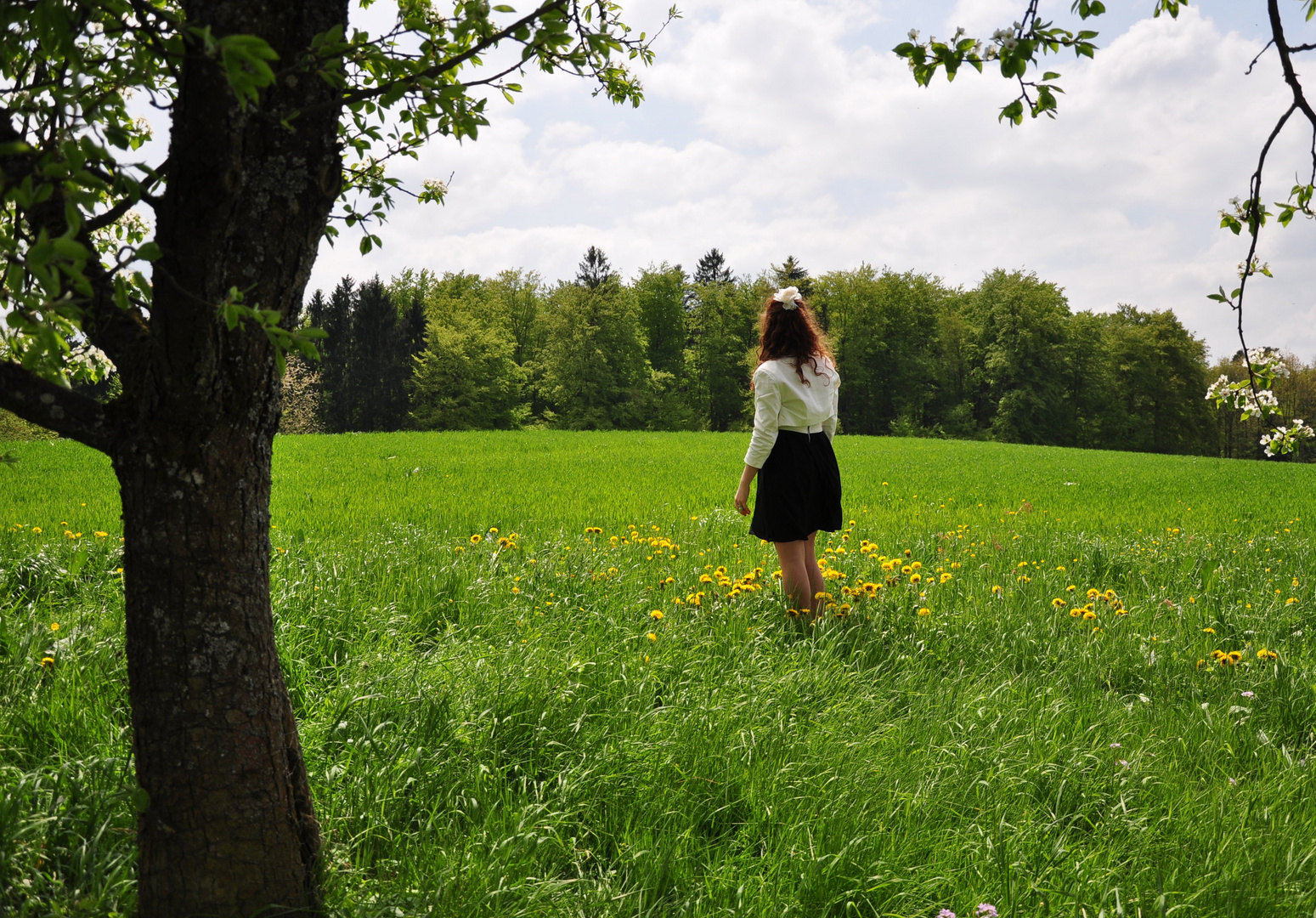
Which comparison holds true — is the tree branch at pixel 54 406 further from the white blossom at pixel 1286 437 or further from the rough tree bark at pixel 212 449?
the white blossom at pixel 1286 437

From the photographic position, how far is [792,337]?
4.40 meters

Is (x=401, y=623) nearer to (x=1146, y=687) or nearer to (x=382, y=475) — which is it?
(x=1146, y=687)

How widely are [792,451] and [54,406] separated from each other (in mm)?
3484

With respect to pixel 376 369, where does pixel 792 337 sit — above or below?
below

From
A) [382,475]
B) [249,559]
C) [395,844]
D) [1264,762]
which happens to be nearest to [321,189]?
[249,559]

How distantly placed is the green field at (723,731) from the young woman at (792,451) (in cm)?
38

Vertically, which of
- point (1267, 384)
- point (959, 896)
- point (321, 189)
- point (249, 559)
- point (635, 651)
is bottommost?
point (959, 896)

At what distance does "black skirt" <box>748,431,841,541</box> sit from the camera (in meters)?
4.33

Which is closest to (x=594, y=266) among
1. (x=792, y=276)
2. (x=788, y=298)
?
(x=792, y=276)

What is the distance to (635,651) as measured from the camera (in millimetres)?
3695

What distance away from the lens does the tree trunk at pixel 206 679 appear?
1696mm

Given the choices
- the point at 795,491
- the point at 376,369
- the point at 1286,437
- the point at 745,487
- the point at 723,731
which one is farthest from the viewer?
the point at 376,369

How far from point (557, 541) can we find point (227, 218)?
4947 millimetres

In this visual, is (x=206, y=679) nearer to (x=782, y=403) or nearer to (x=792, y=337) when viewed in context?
(x=782, y=403)
